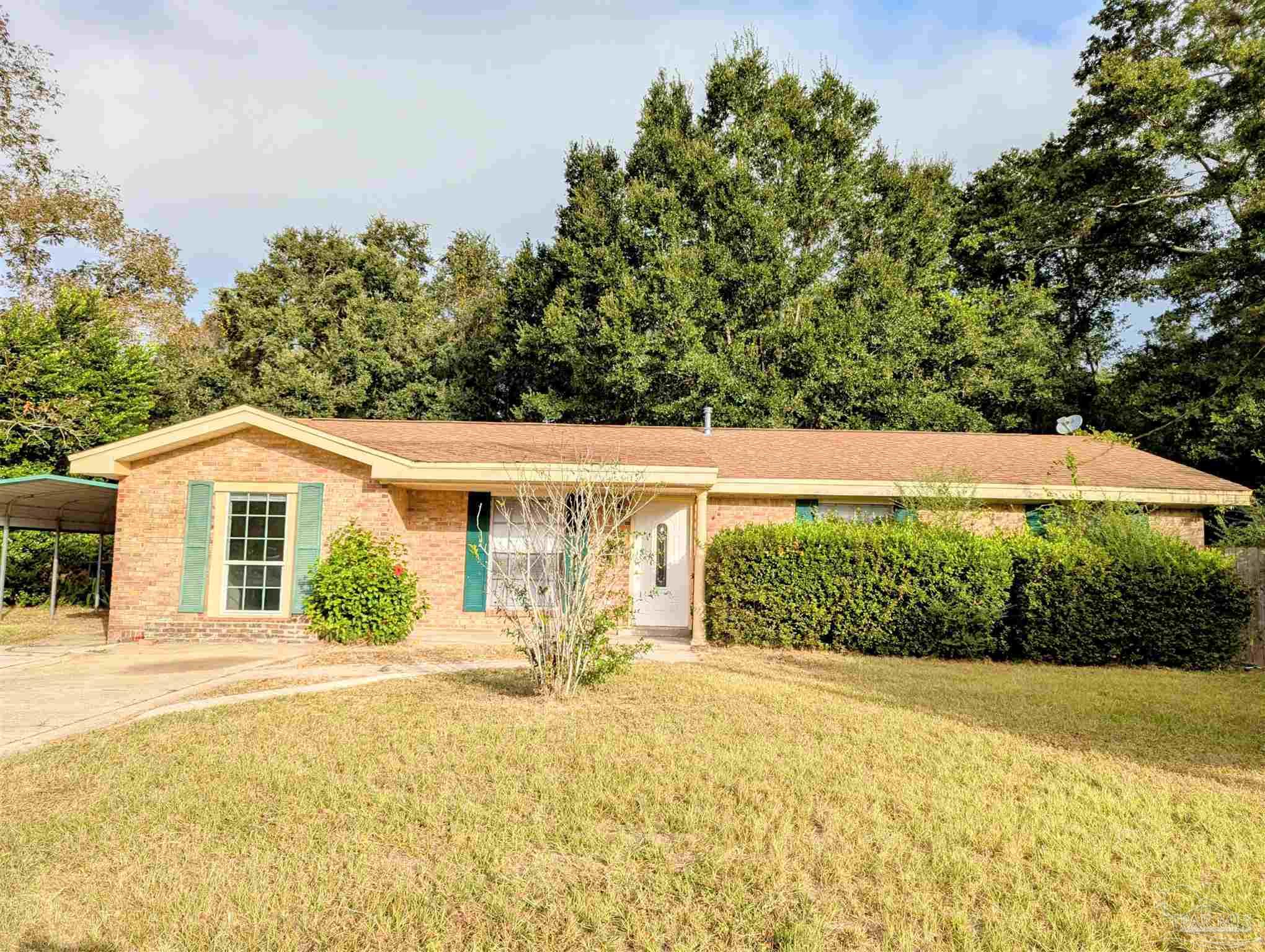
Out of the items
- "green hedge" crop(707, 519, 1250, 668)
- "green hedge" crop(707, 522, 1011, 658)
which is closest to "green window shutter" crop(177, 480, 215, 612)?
"green hedge" crop(707, 519, 1250, 668)

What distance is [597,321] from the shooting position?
21078 millimetres

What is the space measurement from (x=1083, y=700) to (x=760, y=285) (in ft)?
48.0

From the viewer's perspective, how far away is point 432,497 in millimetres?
12625

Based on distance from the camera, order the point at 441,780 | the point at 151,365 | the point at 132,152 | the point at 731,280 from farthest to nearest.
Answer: the point at 132,152
the point at 731,280
the point at 151,365
the point at 441,780

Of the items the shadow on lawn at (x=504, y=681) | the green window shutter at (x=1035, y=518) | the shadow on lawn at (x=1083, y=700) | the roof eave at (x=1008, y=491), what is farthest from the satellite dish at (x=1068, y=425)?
the shadow on lawn at (x=504, y=681)

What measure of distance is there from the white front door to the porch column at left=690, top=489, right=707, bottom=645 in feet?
4.60

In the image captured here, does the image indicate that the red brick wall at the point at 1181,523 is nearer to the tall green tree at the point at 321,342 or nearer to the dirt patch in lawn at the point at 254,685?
the dirt patch in lawn at the point at 254,685

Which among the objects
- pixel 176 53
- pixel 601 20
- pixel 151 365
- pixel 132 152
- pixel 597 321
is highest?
pixel 132 152

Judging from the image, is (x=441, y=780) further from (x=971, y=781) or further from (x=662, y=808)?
(x=971, y=781)

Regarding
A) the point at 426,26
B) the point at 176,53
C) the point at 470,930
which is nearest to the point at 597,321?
the point at 426,26

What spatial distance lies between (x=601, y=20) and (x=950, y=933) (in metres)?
13.5

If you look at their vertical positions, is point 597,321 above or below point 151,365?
above

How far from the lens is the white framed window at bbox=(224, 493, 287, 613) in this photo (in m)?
11.4

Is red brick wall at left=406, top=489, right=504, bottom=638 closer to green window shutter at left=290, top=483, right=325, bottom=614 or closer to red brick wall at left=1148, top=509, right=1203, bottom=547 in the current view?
green window shutter at left=290, top=483, right=325, bottom=614
